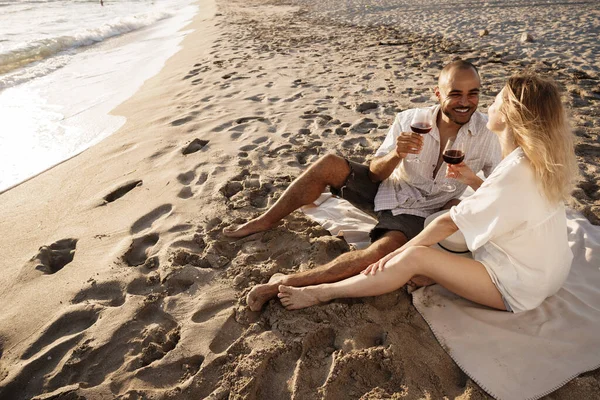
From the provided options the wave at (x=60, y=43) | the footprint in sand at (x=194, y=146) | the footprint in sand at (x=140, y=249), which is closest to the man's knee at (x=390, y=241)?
the footprint in sand at (x=140, y=249)

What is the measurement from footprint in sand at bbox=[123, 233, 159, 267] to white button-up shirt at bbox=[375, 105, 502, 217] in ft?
5.38

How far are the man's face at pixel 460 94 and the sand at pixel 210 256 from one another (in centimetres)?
122

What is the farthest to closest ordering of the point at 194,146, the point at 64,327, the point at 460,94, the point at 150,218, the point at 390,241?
1. the point at 194,146
2. the point at 150,218
3. the point at 460,94
4. the point at 390,241
5. the point at 64,327

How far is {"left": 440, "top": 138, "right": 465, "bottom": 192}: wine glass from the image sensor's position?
99.0 inches

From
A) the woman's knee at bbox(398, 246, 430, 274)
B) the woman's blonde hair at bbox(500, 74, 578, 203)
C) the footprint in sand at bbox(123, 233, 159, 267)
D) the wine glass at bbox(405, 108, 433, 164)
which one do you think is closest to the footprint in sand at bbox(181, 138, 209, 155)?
the footprint in sand at bbox(123, 233, 159, 267)

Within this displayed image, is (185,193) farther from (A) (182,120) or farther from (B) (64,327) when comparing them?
(A) (182,120)

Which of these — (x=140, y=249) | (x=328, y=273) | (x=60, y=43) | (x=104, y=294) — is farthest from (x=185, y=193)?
(x=60, y=43)

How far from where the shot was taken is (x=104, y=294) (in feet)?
8.68

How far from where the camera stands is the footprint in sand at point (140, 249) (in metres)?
2.92

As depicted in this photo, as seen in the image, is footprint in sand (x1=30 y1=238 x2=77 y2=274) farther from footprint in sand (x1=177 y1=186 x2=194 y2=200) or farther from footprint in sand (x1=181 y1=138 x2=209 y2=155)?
footprint in sand (x1=181 y1=138 x2=209 y2=155)

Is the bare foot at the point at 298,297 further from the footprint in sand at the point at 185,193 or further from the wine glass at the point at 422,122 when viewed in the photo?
the footprint in sand at the point at 185,193

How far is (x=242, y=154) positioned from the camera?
4262 millimetres

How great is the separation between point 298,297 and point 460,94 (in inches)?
67.0

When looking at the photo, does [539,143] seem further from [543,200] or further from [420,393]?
[420,393]
